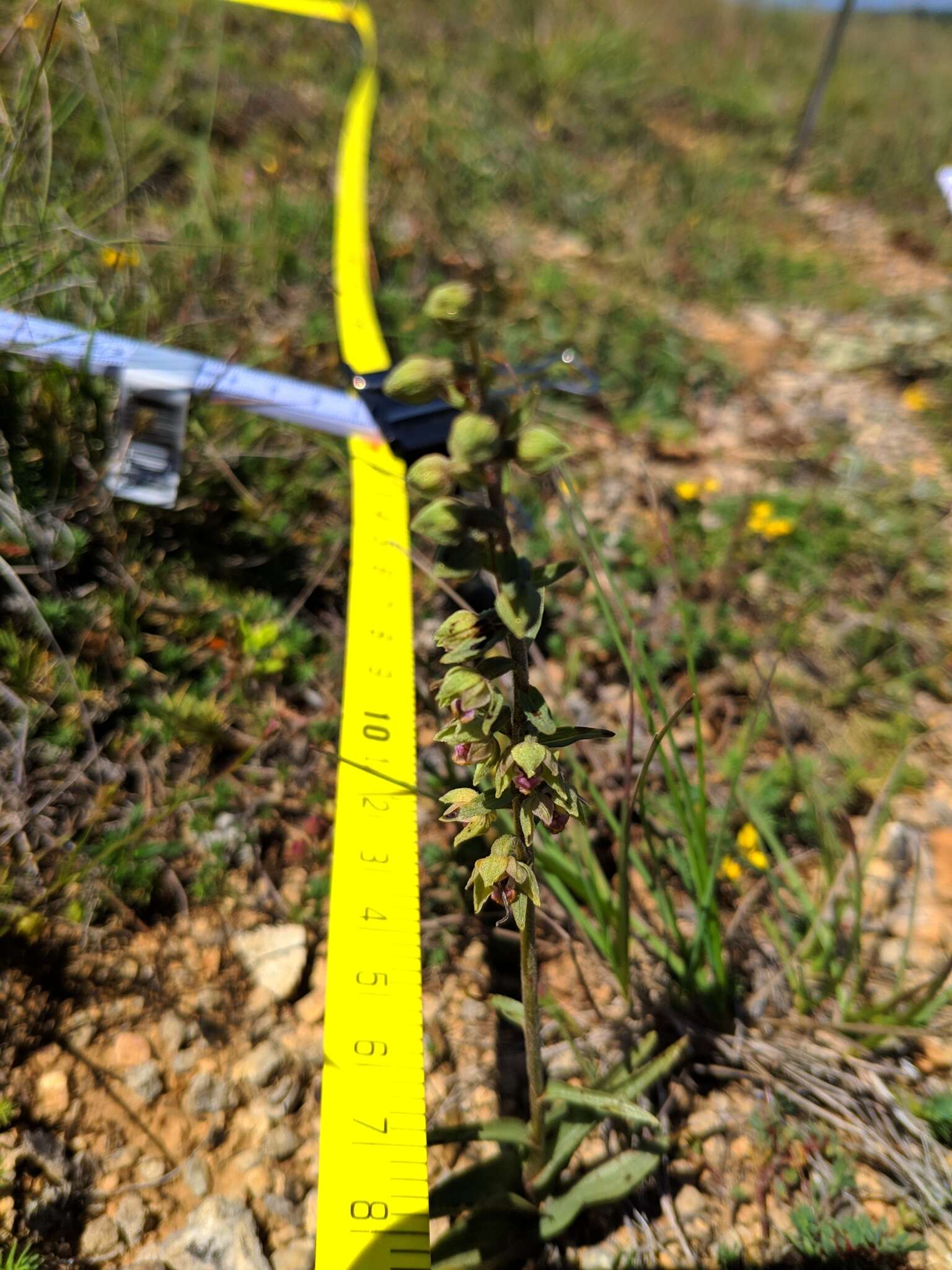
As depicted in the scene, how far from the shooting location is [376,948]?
62.1 inches

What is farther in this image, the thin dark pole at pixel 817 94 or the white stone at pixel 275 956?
the thin dark pole at pixel 817 94

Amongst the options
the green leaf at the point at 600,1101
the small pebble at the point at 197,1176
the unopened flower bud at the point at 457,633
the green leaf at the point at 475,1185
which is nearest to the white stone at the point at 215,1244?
the small pebble at the point at 197,1176

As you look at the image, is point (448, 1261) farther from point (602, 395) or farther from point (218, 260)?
point (218, 260)

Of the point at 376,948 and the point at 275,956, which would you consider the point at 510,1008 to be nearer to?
the point at 376,948

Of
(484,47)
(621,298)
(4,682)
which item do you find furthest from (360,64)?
(4,682)

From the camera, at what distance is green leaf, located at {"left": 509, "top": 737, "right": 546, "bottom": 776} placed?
1144mm

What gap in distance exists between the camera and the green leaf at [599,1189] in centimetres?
157

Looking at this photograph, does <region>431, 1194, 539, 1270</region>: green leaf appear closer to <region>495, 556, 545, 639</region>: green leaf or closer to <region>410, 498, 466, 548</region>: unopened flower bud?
<region>495, 556, 545, 639</region>: green leaf

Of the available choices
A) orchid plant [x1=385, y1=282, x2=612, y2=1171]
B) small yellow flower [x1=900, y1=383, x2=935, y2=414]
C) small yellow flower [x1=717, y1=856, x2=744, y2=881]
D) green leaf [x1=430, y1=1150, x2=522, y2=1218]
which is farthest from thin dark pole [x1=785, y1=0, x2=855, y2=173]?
green leaf [x1=430, y1=1150, x2=522, y2=1218]

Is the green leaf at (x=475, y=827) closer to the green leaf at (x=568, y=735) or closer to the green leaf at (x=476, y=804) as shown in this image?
the green leaf at (x=476, y=804)

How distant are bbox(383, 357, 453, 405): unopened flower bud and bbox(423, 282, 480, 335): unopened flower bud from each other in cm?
Answer: 4

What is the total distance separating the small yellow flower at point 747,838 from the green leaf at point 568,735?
4.25ft

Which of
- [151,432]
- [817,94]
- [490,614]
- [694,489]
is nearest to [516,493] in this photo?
[694,489]

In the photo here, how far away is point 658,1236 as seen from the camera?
168 cm
